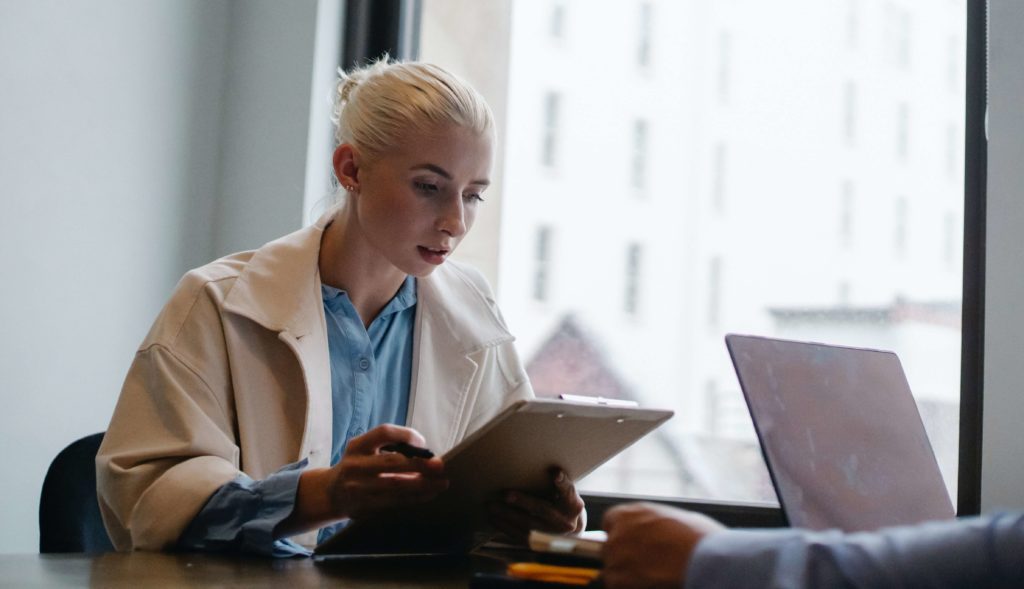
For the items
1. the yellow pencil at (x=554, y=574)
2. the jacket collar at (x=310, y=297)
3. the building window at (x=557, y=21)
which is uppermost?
the building window at (x=557, y=21)

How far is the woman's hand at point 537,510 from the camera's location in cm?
126

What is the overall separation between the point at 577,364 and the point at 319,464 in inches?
37.1

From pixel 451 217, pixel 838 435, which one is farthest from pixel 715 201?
pixel 838 435

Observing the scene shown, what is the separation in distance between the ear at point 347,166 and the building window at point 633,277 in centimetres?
77

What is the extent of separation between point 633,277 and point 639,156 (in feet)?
0.87

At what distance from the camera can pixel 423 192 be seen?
5.25 ft

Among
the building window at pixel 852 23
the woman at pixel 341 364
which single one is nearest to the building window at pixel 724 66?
the building window at pixel 852 23

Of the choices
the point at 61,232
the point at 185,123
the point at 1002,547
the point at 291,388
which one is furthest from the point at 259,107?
the point at 1002,547

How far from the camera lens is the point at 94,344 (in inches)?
86.7

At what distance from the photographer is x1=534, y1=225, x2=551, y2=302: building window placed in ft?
7.80

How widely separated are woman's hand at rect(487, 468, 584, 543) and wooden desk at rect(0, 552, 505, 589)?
1.9 inches

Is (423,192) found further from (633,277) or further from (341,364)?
(633,277)

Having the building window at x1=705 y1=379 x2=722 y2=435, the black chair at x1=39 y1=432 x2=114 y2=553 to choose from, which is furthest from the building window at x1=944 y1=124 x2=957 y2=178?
the black chair at x1=39 y1=432 x2=114 y2=553

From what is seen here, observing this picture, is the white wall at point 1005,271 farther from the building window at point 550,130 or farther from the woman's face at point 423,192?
the building window at point 550,130
